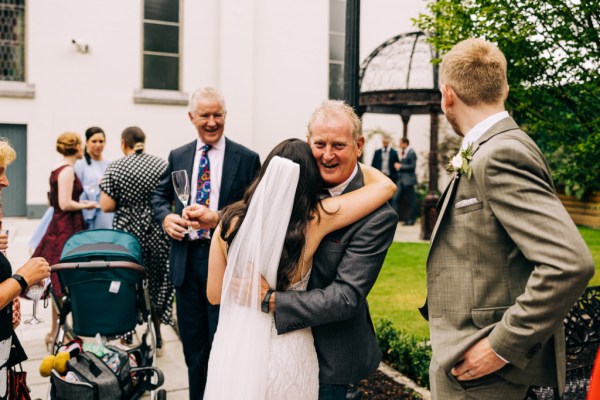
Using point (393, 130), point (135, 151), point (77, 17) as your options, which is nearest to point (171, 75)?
point (77, 17)

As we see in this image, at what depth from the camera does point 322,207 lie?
253 centimetres

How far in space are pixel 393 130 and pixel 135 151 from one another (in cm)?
1361

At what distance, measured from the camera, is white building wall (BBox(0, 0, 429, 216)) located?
15.1 meters

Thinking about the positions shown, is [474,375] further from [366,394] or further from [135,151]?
[135,151]

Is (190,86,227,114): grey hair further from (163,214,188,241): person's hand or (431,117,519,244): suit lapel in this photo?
(431,117,519,244): suit lapel

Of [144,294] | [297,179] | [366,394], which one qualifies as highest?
[297,179]

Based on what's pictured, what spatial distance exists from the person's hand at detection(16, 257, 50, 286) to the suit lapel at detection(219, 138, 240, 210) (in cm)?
139

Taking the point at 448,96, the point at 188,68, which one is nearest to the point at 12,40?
the point at 188,68

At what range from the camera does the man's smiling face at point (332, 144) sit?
104 inches

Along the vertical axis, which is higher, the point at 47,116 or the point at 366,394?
the point at 47,116

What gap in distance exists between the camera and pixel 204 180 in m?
4.23

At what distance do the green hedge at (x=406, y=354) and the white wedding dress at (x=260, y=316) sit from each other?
2452 millimetres

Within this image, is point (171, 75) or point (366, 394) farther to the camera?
point (171, 75)

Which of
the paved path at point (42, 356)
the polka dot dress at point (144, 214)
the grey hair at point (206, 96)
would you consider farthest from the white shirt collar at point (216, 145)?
the paved path at point (42, 356)
